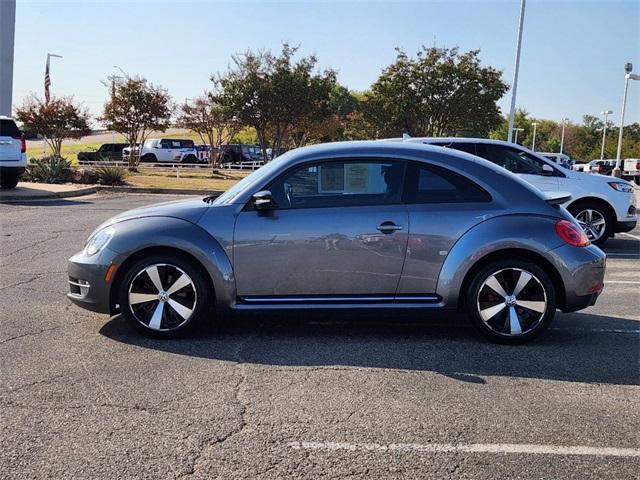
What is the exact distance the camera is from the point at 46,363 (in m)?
4.39

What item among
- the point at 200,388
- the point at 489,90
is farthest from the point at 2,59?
the point at 200,388

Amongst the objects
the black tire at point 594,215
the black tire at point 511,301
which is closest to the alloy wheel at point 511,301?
the black tire at point 511,301

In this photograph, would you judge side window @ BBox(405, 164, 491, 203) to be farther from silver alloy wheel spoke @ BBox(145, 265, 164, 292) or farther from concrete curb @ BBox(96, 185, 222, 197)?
concrete curb @ BBox(96, 185, 222, 197)

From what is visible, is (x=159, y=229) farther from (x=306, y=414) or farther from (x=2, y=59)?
(x=2, y=59)

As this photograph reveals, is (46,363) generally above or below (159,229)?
below

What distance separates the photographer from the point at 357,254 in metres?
4.82

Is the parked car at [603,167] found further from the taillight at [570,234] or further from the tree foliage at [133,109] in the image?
the taillight at [570,234]

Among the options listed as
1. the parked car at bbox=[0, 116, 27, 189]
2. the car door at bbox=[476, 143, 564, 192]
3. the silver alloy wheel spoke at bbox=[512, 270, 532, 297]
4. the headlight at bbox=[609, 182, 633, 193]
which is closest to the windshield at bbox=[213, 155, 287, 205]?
the silver alloy wheel spoke at bbox=[512, 270, 532, 297]

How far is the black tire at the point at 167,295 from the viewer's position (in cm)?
486

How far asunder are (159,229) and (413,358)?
7.45 feet

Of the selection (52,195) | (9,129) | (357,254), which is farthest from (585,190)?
(9,129)

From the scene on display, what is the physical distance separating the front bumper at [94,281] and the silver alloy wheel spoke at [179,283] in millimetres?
483

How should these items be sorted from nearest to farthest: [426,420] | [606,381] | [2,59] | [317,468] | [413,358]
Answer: [317,468] → [426,420] → [606,381] → [413,358] → [2,59]

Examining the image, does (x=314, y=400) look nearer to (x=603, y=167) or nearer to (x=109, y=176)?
(x=109, y=176)
